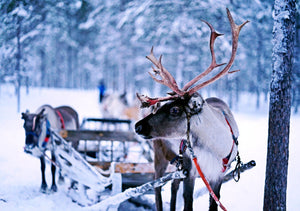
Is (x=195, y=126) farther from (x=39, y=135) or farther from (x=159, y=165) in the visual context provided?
(x=39, y=135)

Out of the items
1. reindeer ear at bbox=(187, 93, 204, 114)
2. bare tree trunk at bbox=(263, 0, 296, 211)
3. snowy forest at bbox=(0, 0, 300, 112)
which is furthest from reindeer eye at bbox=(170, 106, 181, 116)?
snowy forest at bbox=(0, 0, 300, 112)

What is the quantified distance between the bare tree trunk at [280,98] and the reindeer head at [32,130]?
4.42m

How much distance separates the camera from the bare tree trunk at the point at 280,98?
312cm

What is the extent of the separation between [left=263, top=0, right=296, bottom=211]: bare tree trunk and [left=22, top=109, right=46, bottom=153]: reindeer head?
442cm

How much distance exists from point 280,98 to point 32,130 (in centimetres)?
463

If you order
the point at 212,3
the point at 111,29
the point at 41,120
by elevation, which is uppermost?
the point at 111,29

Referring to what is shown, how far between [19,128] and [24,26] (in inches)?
104

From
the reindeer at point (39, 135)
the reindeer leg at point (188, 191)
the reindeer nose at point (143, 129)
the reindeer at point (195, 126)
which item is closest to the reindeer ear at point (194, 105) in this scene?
the reindeer at point (195, 126)

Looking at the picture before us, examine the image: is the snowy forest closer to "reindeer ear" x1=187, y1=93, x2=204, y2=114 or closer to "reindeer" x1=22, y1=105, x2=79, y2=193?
"reindeer" x1=22, y1=105, x2=79, y2=193

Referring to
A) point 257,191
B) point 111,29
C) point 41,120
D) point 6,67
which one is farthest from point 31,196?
point 111,29

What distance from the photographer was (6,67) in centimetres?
664

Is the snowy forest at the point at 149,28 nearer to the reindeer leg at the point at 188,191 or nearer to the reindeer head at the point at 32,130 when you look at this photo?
the reindeer head at the point at 32,130

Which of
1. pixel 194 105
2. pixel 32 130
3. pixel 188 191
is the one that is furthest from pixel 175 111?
pixel 32 130

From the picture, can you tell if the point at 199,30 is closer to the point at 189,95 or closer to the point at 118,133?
the point at 118,133
